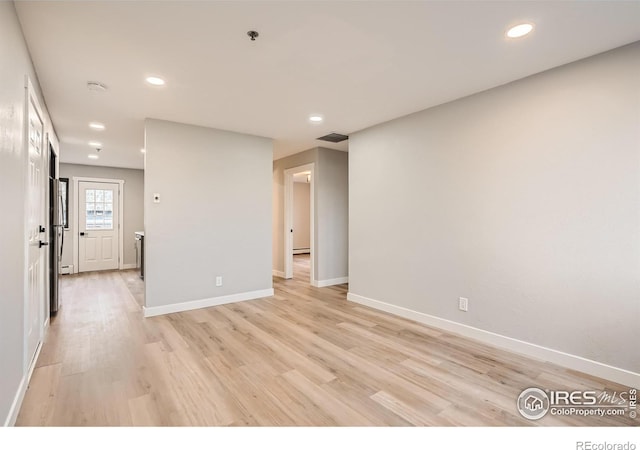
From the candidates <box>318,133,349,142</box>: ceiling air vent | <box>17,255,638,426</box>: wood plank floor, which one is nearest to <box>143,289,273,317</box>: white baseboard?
<box>17,255,638,426</box>: wood plank floor

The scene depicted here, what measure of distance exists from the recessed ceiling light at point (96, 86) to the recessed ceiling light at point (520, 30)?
11.3 feet

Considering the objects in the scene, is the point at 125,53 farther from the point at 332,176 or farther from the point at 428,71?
the point at 332,176

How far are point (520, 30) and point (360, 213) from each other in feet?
9.08

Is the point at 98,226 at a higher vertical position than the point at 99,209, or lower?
lower

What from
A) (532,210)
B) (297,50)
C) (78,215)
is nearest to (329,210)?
(532,210)

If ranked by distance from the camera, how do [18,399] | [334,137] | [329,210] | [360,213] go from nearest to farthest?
[18,399]
[360,213]
[334,137]
[329,210]

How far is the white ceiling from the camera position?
6.19ft

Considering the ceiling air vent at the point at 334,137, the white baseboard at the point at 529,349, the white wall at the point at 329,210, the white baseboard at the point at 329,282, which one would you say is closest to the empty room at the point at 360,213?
the white baseboard at the point at 529,349

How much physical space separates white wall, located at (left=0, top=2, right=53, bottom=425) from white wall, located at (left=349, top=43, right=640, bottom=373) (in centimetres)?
349

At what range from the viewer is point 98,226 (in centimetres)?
734

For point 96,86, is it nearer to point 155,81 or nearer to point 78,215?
point 155,81

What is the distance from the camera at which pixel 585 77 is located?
2438mm
